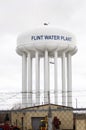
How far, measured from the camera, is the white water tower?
146 feet

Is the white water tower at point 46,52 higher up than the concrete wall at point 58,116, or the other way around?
the white water tower at point 46,52

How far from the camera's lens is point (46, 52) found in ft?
146

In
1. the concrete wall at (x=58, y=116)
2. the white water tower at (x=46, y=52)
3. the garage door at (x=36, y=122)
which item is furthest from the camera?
the white water tower at (x=46, y=52)

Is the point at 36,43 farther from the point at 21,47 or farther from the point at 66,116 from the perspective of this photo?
the point at 66,116

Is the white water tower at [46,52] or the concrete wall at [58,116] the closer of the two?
the concrete wall at [58,116]

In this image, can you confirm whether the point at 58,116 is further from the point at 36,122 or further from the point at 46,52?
the point at 46,52

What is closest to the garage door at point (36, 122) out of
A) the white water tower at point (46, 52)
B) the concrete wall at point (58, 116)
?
the concrete wall at point (58, 116)

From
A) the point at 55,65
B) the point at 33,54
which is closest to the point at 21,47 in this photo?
the point at 33,54

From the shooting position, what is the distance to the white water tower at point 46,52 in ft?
146

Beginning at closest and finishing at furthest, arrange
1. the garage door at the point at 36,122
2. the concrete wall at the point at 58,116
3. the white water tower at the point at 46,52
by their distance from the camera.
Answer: the concrete wall at the point at 58,116
the garage door at the point at 36,122
the white water tower at the point at 46,52

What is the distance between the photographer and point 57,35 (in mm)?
45312

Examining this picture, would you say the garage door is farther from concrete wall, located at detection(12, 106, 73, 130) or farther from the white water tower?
the white water tower

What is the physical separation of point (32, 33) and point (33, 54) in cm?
281

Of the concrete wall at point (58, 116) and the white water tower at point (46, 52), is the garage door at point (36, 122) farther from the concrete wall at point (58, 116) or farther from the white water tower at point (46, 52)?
the white water tower at point (46, 52)
